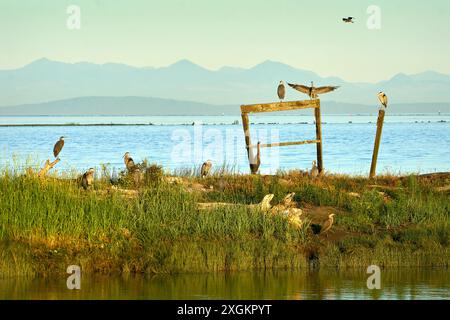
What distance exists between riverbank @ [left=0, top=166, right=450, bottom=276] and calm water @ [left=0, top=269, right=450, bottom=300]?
0.42 m

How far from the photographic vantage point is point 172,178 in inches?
980

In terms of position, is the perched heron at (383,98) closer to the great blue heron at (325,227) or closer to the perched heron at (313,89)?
the perched heron at (313,89)

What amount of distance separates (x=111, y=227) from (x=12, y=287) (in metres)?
2.75

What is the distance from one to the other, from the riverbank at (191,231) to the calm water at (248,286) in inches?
16.6

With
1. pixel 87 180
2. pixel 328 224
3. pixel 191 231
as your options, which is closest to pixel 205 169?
pixel 87 180

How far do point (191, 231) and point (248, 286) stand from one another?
2383 mm

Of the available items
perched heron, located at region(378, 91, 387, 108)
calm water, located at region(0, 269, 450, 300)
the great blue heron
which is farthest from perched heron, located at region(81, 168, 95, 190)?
perched heron, located at region(378, 91, 387, 108)

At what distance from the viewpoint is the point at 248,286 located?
19125 mm

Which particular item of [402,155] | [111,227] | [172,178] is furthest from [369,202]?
[402,155]

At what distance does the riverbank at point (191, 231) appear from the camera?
65.9 ft

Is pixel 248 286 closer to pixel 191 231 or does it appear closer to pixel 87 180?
pixel 191 231

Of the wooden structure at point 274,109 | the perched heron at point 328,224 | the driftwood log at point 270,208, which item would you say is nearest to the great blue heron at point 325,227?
the perched heron at point 328,224

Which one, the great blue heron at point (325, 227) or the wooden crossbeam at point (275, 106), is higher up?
the wooden crossbeam at point (275, 106)

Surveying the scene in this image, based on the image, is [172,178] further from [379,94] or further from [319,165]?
[379,94]
